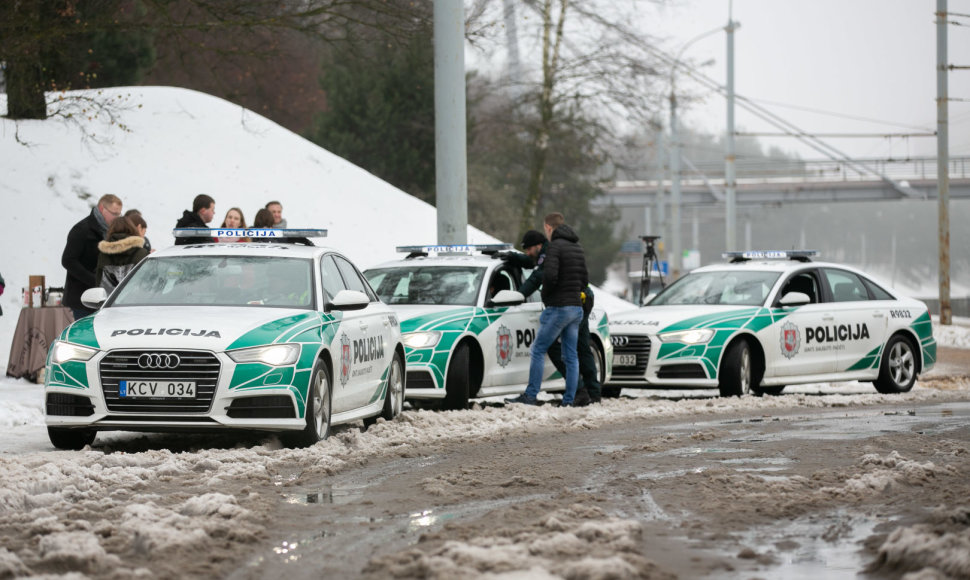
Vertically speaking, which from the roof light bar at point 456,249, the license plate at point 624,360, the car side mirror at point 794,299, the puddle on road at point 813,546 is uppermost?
the roof light bar at point 456,249

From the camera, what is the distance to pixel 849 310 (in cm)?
1662

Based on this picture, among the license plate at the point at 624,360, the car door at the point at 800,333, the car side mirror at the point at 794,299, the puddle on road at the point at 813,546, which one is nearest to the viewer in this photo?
the puddle on road at the point at 813,546

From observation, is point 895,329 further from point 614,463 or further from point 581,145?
point 581,145

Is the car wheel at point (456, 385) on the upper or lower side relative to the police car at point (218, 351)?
lower

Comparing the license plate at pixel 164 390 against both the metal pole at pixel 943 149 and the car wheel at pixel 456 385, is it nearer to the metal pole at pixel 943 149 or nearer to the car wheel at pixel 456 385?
the car wheel at pixel 456 385

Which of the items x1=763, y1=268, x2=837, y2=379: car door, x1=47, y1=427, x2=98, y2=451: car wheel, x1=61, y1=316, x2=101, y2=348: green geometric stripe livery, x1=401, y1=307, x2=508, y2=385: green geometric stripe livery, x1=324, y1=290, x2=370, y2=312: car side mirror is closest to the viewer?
x1=61, y1=316, x2=101, y2=348: green geometric stripe livery

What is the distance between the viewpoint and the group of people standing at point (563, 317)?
1417 centimetres

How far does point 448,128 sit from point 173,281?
675 centimetres

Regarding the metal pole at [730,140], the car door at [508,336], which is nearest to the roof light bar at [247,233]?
the car door at [508,336]

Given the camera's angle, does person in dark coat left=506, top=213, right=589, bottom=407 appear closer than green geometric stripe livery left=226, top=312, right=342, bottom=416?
No

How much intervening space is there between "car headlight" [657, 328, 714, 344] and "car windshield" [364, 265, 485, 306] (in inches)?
89.8

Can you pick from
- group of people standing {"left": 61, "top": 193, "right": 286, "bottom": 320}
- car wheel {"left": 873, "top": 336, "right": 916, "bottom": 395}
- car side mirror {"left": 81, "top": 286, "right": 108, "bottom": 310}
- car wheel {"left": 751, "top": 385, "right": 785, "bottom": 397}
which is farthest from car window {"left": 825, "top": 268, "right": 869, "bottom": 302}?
car side mirror {"left": 81, "top": 286, "right": 108, "bottom": 310}

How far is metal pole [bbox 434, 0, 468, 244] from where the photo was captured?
17.1 metres

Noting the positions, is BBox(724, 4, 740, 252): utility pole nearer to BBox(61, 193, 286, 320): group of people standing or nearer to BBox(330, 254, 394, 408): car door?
BBox(61, 193, 286, 320): group of people standing
